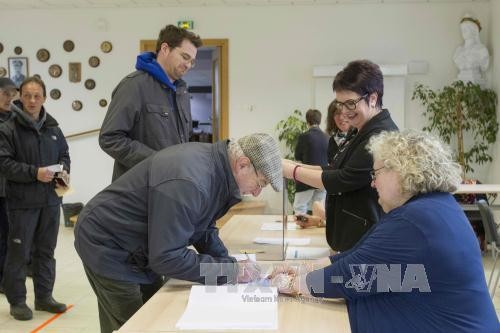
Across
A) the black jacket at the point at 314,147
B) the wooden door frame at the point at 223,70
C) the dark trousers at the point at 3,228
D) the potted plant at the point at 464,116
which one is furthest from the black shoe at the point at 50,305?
the potted plant at the point at 464,116

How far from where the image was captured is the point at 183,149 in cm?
165

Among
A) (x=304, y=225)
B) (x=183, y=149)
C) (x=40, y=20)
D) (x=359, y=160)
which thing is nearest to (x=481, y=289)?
(x=359, y=160)

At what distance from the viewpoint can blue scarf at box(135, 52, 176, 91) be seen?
2.60 metres

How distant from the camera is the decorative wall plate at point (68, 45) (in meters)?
7.18

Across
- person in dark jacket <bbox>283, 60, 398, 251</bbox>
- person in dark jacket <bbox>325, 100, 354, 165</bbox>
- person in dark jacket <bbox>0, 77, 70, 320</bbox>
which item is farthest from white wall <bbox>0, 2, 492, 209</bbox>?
person in dark jacket <bbox>283, 60, 398, 251</bbox>

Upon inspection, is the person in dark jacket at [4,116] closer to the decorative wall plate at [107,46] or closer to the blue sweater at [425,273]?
the blue sweater at [425,273]

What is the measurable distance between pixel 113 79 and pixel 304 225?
4.90m

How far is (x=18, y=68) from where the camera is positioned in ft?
23.8

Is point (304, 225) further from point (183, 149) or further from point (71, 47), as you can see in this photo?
point (71, 47)

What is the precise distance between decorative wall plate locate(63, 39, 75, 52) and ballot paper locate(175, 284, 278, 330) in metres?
6.21

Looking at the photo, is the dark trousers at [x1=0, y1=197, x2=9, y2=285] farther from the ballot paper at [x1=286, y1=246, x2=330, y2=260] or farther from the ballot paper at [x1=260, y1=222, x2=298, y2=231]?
the ballot paper at [x1=286, y1=246, x2=330, y2=260]

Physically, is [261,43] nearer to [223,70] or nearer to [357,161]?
[223,70]

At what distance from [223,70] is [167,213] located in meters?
5.71

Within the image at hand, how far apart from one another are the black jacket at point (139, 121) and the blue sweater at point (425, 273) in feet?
4.13
